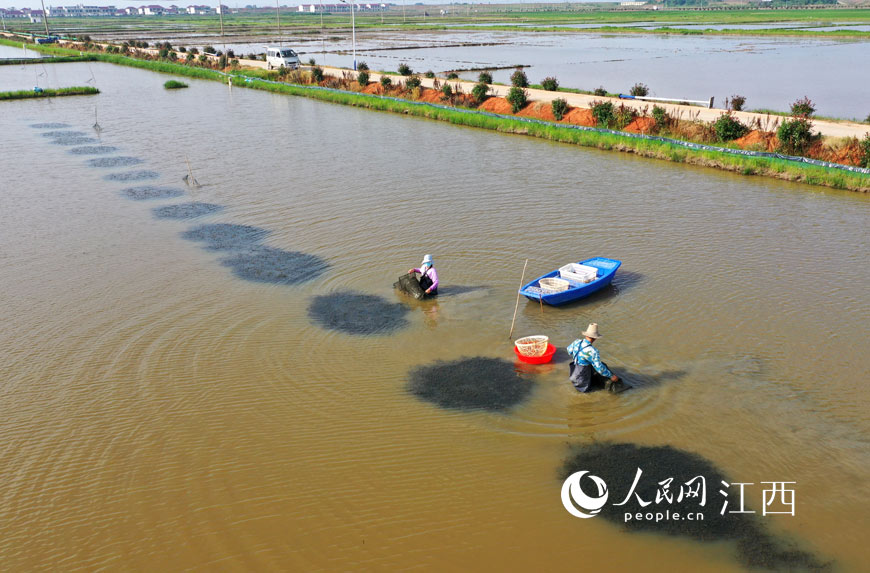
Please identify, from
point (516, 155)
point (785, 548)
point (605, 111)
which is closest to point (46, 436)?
point (785, 548)

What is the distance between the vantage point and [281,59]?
164 ft

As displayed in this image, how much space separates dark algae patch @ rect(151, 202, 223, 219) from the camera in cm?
1879

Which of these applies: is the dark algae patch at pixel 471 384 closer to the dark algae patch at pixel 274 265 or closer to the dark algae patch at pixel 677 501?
the dark algae patch at pixel 677 501

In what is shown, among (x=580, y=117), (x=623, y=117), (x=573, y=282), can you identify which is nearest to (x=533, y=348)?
(x=573, y=282)

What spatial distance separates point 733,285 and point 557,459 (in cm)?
755

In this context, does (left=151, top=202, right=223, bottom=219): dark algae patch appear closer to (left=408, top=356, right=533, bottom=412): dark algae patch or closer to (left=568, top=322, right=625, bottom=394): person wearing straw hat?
(left=408, top=356, right=533, bottom=412): dark algae patch

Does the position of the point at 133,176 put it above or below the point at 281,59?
below

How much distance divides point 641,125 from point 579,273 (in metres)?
16.9

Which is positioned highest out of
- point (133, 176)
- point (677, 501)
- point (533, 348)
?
point (133, 176)

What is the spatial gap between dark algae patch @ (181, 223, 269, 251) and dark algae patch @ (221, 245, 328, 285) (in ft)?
2.09

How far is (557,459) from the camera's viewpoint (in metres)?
8.62

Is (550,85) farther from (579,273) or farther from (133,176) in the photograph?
(579,273)

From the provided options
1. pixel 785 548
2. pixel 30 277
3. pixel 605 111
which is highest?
pixel 605 111

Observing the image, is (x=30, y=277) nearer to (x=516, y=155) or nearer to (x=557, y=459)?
(x=557, y=459)
